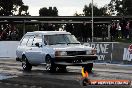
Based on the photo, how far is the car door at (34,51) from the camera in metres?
19.4

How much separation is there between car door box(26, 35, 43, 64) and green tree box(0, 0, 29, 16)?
90.1 meters

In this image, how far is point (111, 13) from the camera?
115 meters

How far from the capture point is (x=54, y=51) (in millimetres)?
17812

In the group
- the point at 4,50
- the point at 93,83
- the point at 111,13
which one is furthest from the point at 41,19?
the point at 93,83

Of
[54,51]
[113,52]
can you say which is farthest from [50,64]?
[113,52]

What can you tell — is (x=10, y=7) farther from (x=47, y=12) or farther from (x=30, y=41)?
(x=30, y=41)

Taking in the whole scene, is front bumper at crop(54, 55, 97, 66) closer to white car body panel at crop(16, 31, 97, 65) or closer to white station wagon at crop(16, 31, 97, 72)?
white station wagon at crop(16, 31, 97, 72)

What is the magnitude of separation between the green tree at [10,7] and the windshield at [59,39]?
91196mm

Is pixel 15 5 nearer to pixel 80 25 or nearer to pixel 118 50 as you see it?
pixel 80 25

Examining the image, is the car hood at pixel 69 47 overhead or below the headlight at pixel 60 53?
overhead

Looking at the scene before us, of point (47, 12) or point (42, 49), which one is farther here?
point (47, 12)

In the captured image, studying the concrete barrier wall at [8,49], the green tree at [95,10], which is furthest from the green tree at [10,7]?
the concrete barrier wall at [8,49]

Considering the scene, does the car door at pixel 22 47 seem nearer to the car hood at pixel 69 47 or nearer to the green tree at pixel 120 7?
the car hood at pixel 69 47

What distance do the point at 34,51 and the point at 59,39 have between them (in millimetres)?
1497
